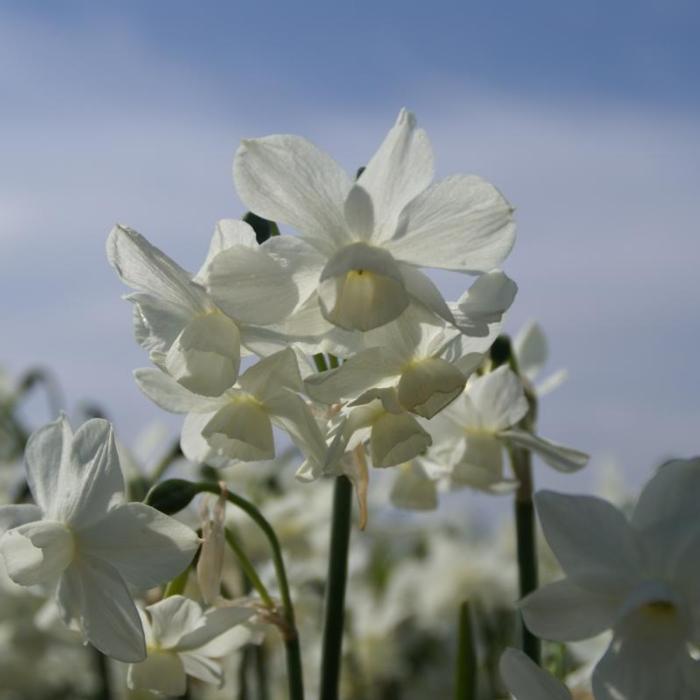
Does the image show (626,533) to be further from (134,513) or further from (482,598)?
(482,598)

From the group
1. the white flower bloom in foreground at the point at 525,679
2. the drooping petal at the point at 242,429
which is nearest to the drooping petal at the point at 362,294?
the drooping petal at the point at 242,429

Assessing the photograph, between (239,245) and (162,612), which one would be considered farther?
(162,612)

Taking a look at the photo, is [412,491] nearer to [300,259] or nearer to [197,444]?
[197,444]

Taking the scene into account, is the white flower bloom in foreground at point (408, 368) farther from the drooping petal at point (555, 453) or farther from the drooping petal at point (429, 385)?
the drooping petal at point (555, 453)

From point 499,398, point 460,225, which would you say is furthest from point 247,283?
→ point 499,398

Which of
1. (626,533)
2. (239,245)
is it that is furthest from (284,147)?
(626,533)

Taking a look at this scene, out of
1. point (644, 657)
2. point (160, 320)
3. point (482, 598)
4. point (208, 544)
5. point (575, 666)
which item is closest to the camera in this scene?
point (644, 657)
